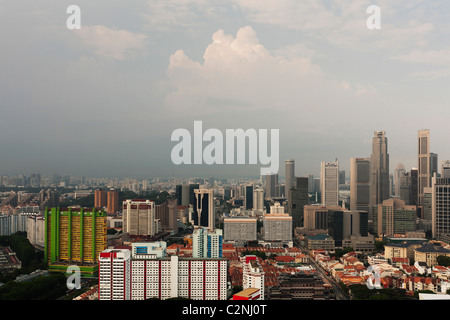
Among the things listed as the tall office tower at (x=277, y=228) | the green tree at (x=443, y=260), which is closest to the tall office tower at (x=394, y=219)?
the tall office tower at (x=277, y=228)

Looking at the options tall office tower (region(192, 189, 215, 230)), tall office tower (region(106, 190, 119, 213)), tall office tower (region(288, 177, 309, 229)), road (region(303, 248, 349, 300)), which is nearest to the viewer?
road (region(303, 248, 349, 300))

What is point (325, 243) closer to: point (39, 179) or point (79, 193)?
point (79, 193)

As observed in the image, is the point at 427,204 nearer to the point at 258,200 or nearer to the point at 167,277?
the point at 258,200

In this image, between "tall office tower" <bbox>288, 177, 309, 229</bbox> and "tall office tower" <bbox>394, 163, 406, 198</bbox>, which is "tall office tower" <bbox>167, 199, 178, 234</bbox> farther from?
"tall office tower" <bbox>394, 163, 406, 198</bbox>

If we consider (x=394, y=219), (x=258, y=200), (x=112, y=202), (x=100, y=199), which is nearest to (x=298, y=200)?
(x=258, y=200)

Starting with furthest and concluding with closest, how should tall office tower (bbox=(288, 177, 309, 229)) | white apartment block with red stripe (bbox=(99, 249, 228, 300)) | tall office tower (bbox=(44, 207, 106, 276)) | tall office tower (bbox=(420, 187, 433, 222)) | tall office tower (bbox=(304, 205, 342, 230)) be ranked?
1. tall office tower (bbox=(288, 177, 309, 229))
2. tall office tower (bbox=(304, 205, 342, 230))
3. tall office tower (bbox=(420, 187, 433, 222))
4. tall office tower (bbox=(44, 207, 106, 276))
5. white apartment block with red stripe (bbox=(99, 249, 228, 300))

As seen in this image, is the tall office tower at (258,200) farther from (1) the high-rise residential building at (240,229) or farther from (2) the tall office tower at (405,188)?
(2) the tall office tower at (405,188)

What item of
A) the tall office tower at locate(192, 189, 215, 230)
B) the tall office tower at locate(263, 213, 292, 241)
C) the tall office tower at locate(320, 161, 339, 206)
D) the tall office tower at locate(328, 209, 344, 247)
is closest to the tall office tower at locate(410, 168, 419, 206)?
the tall office tower at locate(320, 161, 339, 206)
